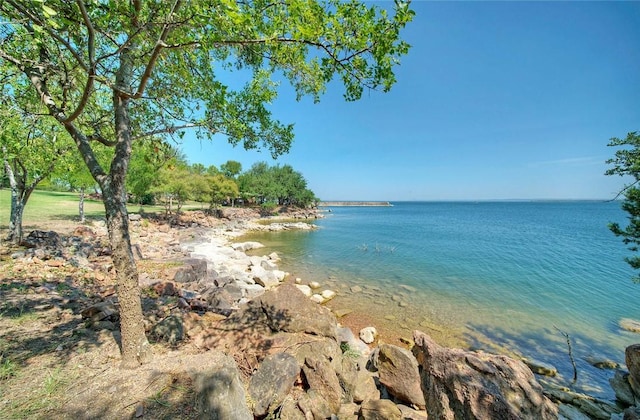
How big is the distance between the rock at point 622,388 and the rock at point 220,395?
9.51m

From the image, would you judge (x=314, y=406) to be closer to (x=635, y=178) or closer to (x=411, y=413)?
(x=411, y=413)

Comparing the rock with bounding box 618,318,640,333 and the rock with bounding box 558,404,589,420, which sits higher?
the rock with bounding box 558,404,589,420

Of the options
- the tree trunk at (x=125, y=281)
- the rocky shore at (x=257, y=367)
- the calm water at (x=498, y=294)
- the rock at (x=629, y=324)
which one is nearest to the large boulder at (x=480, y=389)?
the rocky shore at (x=257, y=367)

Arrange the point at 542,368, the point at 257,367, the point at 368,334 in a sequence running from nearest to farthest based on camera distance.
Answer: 1. the point at 257,367
2. the point at 542,368
3. the point at 368,334

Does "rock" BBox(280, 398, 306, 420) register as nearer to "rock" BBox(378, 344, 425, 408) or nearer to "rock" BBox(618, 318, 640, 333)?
"rock" BBox(378, 344, 425, 408)

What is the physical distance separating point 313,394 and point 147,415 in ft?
8.70

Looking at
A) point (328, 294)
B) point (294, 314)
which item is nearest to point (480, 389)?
point (294, 314)

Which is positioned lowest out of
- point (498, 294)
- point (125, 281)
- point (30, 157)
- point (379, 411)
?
point (498, 294)

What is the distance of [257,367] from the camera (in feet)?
16.1


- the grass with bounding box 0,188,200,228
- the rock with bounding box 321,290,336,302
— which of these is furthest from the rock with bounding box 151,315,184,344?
the grass with bounding box 0,188,200,228

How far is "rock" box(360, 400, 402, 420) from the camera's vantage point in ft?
14.1

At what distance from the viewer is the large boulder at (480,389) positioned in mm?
3582

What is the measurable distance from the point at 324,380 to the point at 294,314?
1833 millimetres

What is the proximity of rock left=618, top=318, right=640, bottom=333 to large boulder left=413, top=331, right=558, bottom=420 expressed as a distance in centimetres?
1123
